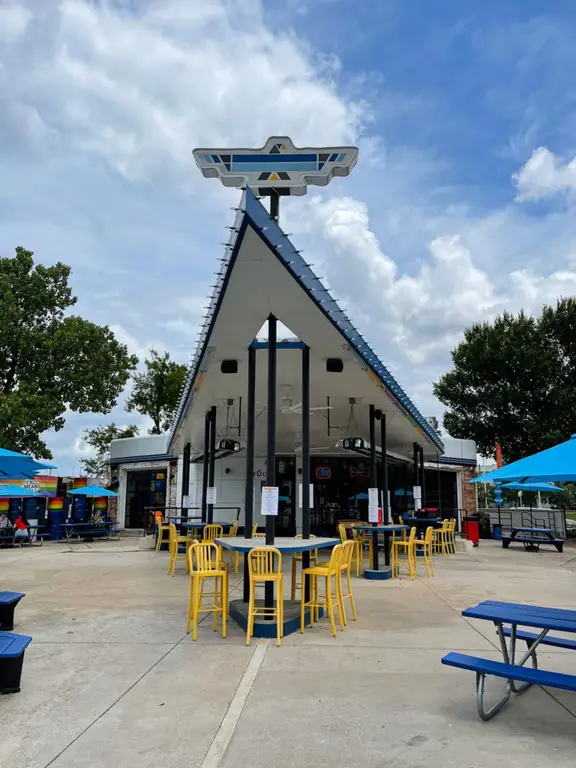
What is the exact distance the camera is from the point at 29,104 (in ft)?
31.9

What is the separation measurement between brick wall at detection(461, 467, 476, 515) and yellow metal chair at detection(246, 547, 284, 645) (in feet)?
63.0

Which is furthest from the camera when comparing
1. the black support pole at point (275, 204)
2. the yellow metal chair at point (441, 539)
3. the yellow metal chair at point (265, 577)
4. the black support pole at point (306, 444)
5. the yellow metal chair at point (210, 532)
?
the yellow metal chair at point (441, 539)

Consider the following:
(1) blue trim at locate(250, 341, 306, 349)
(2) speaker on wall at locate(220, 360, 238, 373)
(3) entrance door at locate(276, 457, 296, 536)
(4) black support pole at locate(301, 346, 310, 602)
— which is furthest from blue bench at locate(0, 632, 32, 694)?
(3) entrance door at locate(276, 457, 296, 536)

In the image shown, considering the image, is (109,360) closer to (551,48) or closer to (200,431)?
(200,431)

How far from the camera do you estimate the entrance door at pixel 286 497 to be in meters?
20.2

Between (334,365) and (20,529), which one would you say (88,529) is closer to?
(20,529)

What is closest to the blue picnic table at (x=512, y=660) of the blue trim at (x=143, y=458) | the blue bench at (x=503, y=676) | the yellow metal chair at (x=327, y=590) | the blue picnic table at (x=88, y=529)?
the blue bench at (x=503, y=676)

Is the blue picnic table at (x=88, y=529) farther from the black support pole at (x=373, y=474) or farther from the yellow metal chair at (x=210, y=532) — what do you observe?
the black support pole at (x=373, y=474)

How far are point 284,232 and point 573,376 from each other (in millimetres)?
25475

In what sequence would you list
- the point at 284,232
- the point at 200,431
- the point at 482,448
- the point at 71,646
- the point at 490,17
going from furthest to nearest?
the point at 482,448
the point at 200,431
the point at 490,17
the point at 71,646
the point at 284,232

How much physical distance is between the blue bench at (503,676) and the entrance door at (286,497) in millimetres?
16456

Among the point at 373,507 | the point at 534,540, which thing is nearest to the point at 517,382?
the point at 534,540

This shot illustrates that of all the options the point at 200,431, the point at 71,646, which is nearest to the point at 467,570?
the point at 200,431

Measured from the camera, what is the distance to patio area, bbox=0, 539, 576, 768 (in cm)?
320
